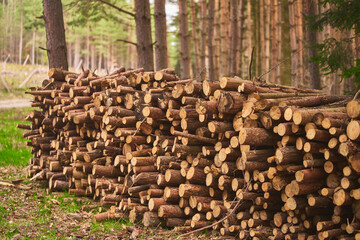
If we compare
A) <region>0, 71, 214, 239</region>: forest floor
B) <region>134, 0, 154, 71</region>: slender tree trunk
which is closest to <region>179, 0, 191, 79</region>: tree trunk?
<region>134, 0, 154, 71</region>: slender tree trunk

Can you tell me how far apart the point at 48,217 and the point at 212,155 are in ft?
8.59

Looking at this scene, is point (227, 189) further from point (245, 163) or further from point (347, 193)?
point (347, 193)

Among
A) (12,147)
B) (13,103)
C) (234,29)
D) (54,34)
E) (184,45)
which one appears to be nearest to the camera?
(54,34)

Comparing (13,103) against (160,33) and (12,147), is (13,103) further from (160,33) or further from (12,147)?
(160,33)

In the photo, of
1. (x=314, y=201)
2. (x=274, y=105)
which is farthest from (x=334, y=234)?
(x=274, y=105)

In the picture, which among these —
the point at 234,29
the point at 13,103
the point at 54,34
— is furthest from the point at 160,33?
the point at 13,103

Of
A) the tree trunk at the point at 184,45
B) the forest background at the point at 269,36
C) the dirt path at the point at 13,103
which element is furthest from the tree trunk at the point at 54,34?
the dirt path at the point at 13,103

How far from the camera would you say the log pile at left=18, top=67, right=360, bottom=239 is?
144 inches

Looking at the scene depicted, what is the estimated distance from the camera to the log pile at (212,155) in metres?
3.67

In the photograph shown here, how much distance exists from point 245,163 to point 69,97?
4.01 metres

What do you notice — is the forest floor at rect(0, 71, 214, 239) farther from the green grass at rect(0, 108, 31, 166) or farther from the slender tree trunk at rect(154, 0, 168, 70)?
the slender tree trunk at rect(154, 0, 168, 70)

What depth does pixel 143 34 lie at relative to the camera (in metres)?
9.32

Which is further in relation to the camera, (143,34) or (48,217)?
(143,34)

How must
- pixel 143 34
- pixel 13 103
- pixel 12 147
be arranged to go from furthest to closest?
pixel 13 103 → pixel 12 147 → pixel 143 34
